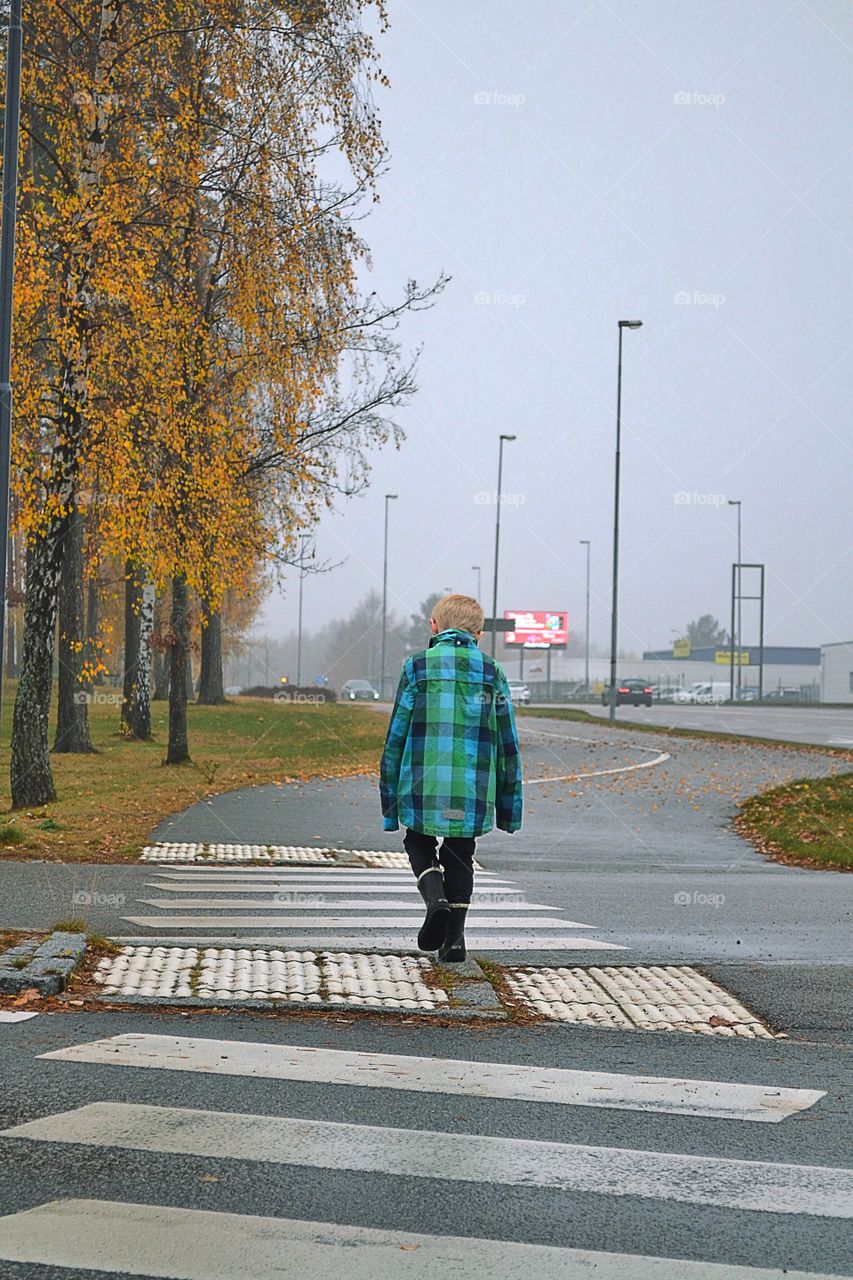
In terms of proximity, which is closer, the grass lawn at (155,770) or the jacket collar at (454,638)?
the jacket collar at (454,638)

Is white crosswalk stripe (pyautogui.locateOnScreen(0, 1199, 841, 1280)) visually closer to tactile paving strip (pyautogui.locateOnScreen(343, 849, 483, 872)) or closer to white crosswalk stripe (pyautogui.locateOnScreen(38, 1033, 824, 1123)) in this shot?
white crosswalk stripe (pyautogui.locateOnScreen(38, 1033, 824, 1123))

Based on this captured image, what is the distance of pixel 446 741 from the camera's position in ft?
21.9

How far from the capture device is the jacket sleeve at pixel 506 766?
22.3 ft

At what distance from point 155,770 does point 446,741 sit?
14.9m

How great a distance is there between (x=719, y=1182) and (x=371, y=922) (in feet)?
15.8

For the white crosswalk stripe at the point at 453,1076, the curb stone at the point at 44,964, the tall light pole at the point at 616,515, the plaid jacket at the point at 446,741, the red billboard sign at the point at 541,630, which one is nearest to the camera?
the white crosswalk stripe at the point at 453,1076

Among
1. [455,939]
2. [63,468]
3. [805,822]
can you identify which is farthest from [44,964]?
[805,822]

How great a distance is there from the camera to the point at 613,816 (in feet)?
56.8

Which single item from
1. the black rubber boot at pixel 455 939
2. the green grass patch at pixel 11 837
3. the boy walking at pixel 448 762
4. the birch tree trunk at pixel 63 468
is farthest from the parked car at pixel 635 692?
the boy walking at pixel 448 762

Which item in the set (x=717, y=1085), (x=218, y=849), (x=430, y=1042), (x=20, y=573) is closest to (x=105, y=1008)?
(x=430, y=1042)

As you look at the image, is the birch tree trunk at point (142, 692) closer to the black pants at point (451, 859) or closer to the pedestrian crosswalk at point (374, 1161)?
the black pants at point (451, 859)

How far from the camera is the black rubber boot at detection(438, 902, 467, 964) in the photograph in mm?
6859

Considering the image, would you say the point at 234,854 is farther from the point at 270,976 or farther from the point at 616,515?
the point at 616,515

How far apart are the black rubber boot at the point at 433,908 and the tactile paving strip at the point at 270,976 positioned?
208mm
